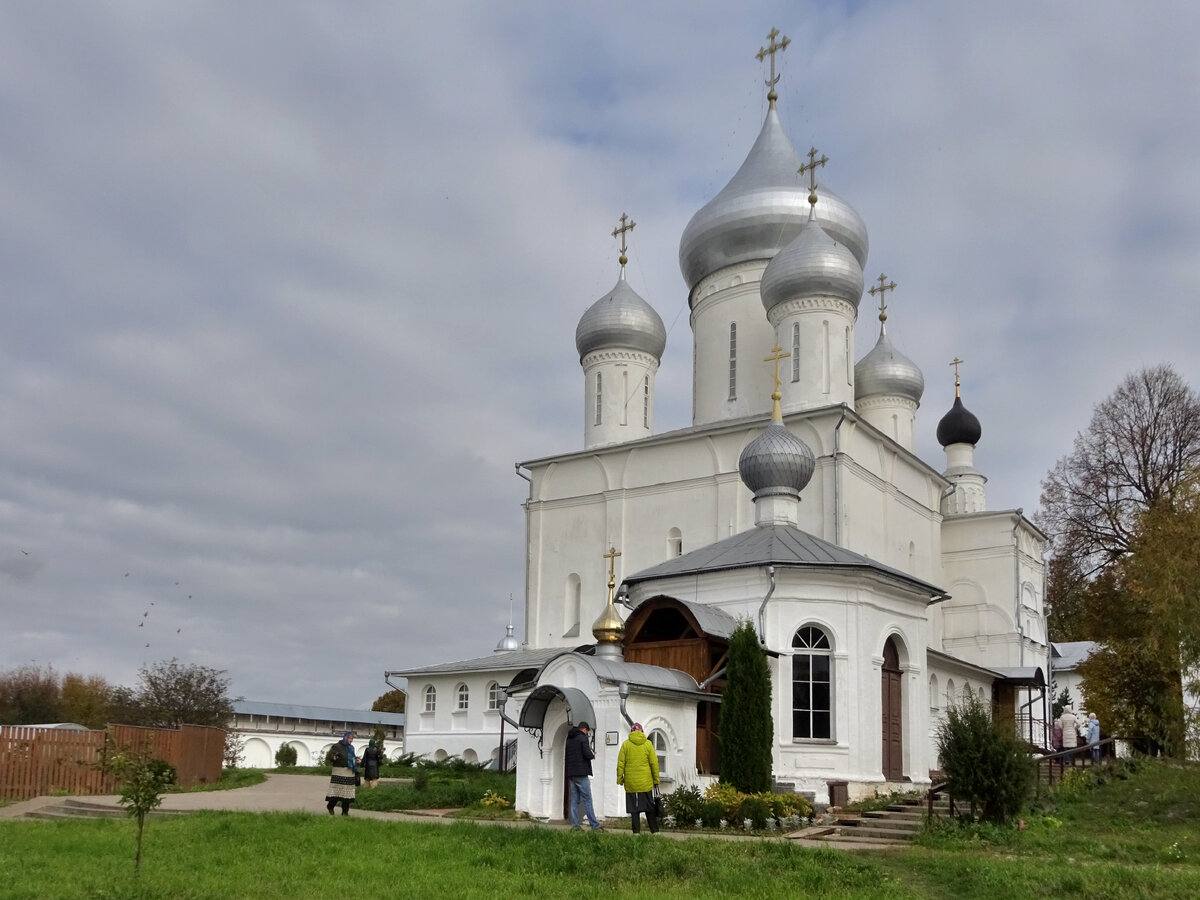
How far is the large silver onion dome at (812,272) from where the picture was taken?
2592 cm

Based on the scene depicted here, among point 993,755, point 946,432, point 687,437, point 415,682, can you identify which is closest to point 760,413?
point 687,437

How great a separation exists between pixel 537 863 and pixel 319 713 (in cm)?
5119

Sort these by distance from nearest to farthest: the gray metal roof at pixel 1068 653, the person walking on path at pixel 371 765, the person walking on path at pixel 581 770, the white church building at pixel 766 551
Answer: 1. the person walking on path at pixel 581 770
2. the white church building at pixel 766 551
3. the person walking on path at pixel 371 765
4. the gray metal roof at pixel 1068 653

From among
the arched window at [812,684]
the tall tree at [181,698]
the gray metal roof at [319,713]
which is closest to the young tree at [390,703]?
the gray metal roof at [319,713]

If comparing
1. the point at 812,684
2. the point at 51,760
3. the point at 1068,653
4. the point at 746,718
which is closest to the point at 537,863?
the point at 746,718

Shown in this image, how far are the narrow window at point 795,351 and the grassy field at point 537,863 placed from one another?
1388cm

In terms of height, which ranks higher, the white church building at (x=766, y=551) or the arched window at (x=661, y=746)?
the white church building at (x=766, y=551)

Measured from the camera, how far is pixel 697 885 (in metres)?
9.38

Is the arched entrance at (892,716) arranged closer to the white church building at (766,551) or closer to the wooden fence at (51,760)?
the white church building at (766,551)

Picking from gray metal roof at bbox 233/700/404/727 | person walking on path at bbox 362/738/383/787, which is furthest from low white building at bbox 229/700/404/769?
person walking on path at bbox 362/738/383/787

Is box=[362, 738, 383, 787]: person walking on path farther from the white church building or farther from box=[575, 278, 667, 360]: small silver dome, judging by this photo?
box=[575, 278, 667, 360]: small silver dome

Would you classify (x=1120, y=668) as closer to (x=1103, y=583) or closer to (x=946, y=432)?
(x=1103, y=583)

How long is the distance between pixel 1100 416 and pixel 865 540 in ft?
35.5

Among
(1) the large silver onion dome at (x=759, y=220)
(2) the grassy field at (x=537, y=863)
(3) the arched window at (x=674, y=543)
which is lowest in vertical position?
(2) the grassy field at (x=537, y=863)
